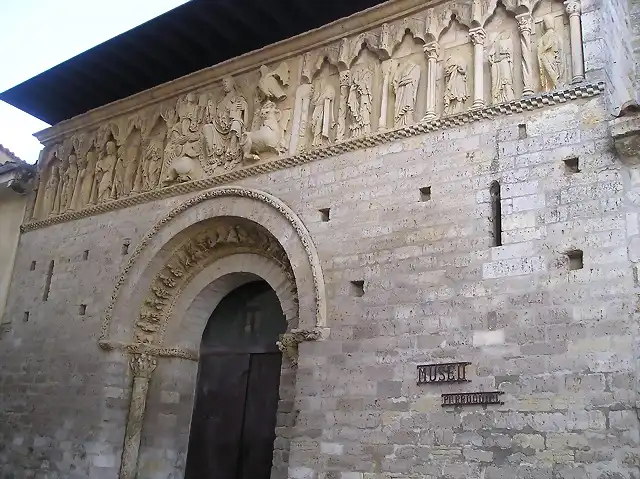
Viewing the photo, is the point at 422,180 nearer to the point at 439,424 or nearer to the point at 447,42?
the point at 447,42

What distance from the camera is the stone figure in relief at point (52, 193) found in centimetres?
956

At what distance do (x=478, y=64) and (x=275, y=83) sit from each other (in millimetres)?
2457

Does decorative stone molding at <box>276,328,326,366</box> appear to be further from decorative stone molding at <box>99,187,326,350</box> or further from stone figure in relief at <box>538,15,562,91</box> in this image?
stone figure in relief at <box>538,15,562,91</box>

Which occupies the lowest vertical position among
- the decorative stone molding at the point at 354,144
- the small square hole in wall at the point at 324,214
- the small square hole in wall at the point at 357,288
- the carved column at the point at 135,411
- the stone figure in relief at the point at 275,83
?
the carved column at the point at 135,411

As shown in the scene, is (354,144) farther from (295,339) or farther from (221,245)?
(221,245)

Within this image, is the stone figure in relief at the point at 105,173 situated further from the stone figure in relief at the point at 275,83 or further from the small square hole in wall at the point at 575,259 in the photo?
the small square hole in wall at the point at 575,259

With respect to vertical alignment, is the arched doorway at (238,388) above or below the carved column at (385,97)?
below

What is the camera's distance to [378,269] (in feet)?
19.9

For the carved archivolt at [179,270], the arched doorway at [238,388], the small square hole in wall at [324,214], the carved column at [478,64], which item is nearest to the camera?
Answer: the carved column at [478,64]

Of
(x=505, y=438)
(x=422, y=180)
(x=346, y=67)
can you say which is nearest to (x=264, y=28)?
(x=346, y=67)

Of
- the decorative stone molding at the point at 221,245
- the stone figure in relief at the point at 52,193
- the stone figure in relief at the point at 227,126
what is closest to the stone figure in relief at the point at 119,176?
the decorative stone molding at the point at 221,245

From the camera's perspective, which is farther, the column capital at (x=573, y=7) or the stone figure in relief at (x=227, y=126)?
the stone figure in relief at (x=227, y=126)

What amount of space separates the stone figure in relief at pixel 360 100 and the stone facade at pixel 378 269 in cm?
3

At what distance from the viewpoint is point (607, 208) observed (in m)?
5.04
